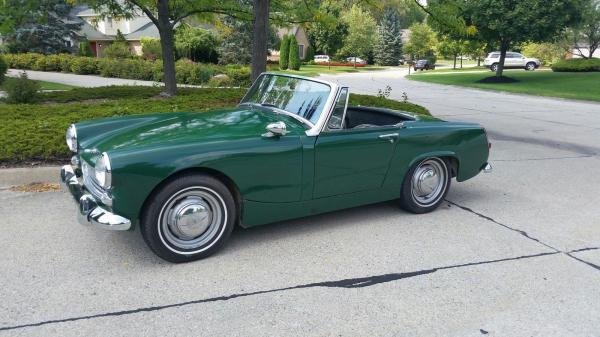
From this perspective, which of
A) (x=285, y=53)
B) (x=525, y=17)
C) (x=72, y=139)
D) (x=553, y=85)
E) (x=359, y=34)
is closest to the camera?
(x=72, y=139)

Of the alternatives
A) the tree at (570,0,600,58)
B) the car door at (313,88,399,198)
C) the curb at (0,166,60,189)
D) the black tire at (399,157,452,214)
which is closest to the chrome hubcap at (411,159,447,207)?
the black tire at (399,157,452,214)

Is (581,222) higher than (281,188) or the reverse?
the reverse

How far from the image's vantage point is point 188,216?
12.0ft

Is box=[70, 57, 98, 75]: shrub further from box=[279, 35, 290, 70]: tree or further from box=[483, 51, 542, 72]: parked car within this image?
box=[483, 51, 542, 72]: parked car

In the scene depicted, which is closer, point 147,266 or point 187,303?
point 187,303

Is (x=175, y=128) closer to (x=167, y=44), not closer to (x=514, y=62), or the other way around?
(x=167, y=44)

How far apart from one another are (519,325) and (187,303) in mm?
2038

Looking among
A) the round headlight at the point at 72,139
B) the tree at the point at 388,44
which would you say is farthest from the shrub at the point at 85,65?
the tree at the point at 388,44

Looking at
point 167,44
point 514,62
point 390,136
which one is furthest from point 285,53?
point 390,136

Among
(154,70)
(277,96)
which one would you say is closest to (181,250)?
(277,96)

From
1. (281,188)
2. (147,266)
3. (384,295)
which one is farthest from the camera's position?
(281,188)

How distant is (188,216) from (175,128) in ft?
2.66

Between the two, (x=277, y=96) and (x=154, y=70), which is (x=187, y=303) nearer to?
(x=277, y=96)

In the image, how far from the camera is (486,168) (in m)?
5.41
